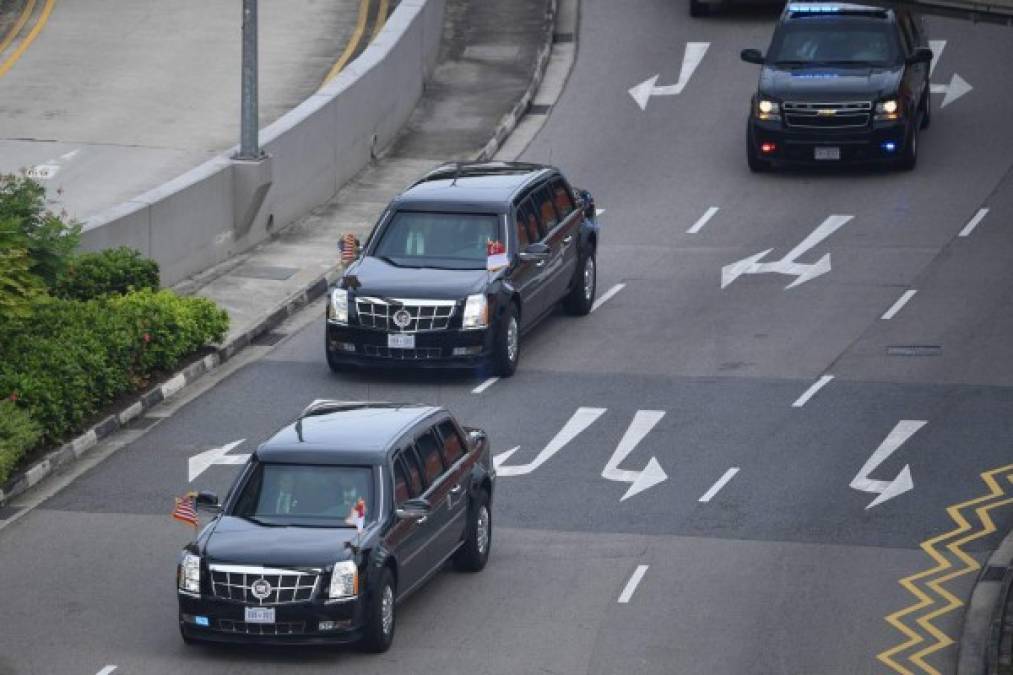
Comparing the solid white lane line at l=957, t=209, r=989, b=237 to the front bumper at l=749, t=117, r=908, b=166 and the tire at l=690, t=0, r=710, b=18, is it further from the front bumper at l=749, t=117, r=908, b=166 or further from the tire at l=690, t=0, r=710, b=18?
the tire at l=690, t=0, r=710, b=18

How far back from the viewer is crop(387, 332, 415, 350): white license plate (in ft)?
80.9

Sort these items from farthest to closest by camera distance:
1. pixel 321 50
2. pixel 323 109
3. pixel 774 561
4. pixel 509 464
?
pixel 321 50 < pixel 323 109 < pixel 509 464 < pixel 774 561

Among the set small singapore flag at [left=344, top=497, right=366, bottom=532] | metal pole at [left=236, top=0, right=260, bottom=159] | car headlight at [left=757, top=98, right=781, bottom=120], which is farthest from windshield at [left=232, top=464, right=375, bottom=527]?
car headlight at [left=757, top=98, right=781, bottom=120]

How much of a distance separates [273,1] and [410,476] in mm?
26486

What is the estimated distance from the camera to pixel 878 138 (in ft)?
111

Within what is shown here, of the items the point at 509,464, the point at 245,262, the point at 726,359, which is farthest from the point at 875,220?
the point at 509,464

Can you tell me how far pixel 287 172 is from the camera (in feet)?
105

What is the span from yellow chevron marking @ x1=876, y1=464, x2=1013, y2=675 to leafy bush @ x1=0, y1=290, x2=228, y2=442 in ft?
29.1

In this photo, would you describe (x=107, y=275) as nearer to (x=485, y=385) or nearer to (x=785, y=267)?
(x=485, y=385)

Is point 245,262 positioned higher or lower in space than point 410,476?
lower

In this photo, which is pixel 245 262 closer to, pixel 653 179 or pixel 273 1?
pixel 653 179

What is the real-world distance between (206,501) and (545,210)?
34.2 feet

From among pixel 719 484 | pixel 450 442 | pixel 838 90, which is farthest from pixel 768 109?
pixel 450 442

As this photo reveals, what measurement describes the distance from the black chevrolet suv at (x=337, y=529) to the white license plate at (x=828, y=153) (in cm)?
1583
